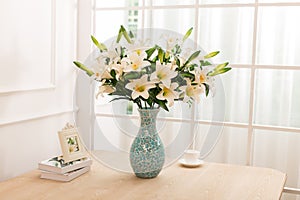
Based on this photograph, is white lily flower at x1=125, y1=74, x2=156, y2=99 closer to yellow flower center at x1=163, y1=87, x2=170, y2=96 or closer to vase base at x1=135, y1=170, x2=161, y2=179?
yellow flower center at x1=163, y1=87, x2=170, y2=96

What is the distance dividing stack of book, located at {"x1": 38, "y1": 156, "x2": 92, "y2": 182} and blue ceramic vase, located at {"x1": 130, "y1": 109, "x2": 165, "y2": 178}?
0.77 feet

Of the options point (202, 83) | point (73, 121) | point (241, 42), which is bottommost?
point (73, 121)

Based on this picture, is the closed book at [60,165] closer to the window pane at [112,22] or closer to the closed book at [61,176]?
the closed book at [61,176]

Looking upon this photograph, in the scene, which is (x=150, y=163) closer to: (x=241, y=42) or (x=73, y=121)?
(x=73, y=121)

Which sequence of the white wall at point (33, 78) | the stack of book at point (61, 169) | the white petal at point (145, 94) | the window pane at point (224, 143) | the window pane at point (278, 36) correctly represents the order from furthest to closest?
the window pane at point (224, 143)
the window pane at point (278, 36)
the white wall at point (33, 78)
the stack of book at point (61, 169)
the white petal at point (145, 94)

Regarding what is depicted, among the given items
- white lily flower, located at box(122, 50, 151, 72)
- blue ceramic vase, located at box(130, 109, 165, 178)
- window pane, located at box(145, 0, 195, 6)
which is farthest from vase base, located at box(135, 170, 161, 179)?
window pane, located at box(145, 0, 195, 6)

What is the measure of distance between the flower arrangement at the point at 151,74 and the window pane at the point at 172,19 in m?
0.82

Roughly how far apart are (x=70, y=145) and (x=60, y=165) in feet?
0.33

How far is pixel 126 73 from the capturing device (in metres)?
1.64

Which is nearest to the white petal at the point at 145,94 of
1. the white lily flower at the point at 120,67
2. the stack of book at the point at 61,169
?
the white lily flower at the point at 120,67

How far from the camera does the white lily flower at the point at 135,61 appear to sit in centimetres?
161

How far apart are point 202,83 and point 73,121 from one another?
103 cm

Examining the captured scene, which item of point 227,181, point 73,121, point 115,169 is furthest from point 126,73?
point 73,121

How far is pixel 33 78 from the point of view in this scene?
6.89 feet
